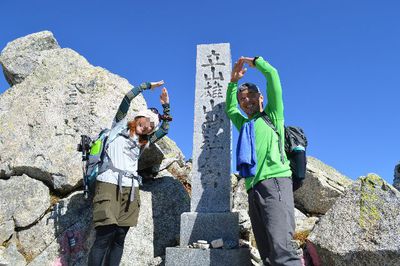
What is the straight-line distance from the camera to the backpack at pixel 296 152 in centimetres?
627

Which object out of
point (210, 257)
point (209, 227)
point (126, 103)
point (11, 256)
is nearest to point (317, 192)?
point (209, 227)

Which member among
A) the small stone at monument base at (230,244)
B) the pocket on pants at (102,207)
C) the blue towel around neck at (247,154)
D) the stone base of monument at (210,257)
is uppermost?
the blue towel around neck at (247,154)

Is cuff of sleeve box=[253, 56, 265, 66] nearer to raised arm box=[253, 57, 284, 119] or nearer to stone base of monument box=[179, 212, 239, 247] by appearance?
raised arm box=[253, 57, 284, 119]

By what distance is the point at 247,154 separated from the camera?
606cm

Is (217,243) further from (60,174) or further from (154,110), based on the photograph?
(60,174)

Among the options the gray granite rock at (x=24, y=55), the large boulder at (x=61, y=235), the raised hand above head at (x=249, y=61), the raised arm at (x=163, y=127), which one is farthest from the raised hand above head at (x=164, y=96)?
the gray granite rock at (x=24, y=55)

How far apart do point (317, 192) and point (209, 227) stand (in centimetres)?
443

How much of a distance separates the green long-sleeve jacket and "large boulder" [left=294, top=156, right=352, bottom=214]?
15.4 ft

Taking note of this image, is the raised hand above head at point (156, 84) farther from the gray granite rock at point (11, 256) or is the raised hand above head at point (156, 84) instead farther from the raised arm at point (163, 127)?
the gray granite rock at point (11, 256)

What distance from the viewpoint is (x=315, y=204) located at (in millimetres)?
10586

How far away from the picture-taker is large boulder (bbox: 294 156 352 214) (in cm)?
1038

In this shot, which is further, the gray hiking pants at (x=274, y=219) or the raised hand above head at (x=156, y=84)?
the raised hand above head at (x=156, y=84)

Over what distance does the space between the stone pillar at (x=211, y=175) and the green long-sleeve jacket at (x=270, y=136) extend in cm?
140

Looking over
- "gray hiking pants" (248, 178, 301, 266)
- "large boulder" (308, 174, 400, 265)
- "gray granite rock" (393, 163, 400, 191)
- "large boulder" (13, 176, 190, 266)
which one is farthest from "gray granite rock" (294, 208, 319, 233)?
"gray granite rock" (393, 163, 400, 191)
